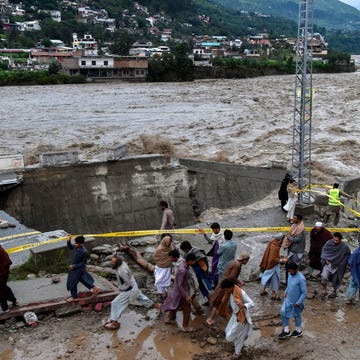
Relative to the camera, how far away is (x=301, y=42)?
12.4 meters

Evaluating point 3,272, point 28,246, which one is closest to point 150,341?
point 3,272

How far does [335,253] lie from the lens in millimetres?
8172

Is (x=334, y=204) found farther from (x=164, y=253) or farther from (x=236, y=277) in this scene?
(x=164, y=253)

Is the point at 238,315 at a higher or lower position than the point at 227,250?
Answer: lower

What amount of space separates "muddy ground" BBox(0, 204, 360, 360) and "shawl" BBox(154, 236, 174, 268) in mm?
884

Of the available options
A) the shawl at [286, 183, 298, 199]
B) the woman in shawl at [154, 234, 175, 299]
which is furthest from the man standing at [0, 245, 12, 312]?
the shawl at [286, 183, 298, 199]

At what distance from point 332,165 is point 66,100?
35636mm

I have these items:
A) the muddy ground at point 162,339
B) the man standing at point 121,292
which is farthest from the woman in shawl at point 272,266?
the man standing at point 121,292

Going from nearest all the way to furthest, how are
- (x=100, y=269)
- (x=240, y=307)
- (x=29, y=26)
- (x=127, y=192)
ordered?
1. (x=240, y=307)
2. (x=100, y=269)
3. (x=127, y=192)
4. (x=29, y=26)

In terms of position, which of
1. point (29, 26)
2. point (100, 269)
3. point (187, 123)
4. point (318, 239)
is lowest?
point (100, 269)

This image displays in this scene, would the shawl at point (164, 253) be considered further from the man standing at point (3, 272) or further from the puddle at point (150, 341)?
the man standing at point (3, 272)

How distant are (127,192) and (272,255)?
9.93 meters

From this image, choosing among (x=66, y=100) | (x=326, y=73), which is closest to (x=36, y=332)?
(x=66, y=100)

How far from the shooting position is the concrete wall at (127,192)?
1572cm
